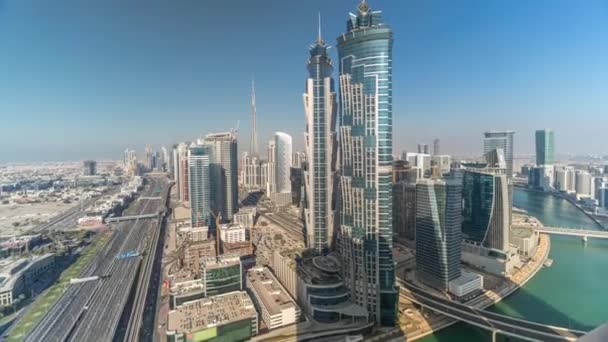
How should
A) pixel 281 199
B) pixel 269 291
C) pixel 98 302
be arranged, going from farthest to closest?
1. pixel 281 199
2. pixel 269 291
3. pixel 98 302

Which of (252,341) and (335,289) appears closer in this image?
(252,341)

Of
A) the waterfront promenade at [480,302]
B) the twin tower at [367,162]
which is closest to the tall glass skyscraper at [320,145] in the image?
the twin tower at [367,162]

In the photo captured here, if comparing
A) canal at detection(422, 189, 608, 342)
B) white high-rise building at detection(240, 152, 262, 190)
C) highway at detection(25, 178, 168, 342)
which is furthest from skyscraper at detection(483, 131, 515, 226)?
highway at detection(25, 178, 168, 342)

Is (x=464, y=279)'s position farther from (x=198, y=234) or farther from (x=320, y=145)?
(x=198, y=234)

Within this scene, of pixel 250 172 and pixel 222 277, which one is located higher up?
pixel 250 172

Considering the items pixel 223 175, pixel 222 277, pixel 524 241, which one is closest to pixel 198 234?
pixel 223 175

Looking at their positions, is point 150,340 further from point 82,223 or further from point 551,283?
point 551,283

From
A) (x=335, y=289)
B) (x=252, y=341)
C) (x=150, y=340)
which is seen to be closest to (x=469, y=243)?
(x=335, y=289)

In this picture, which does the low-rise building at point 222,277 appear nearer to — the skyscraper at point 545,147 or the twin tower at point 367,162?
the twin tower at point 367,162
